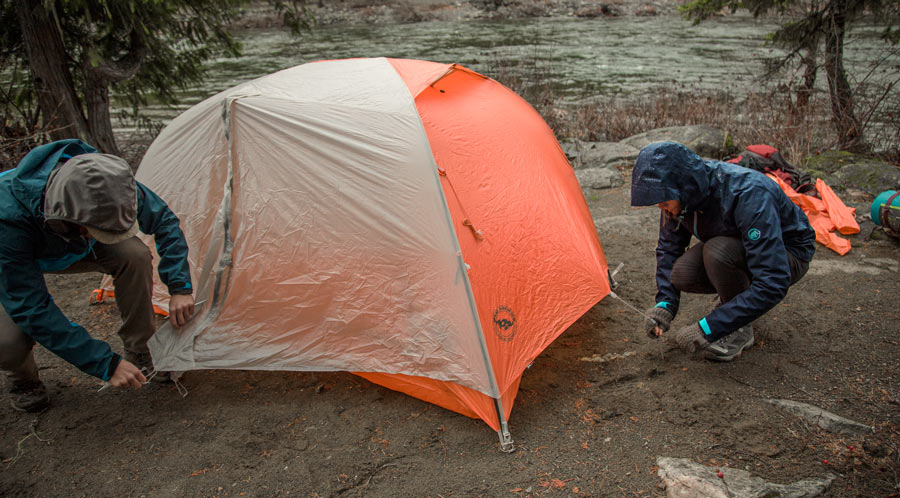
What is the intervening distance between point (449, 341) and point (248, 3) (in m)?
4.65

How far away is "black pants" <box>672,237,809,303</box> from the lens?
245 cm

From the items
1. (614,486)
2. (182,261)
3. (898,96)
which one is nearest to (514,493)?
(614,486)

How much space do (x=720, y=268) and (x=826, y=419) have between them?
723mm

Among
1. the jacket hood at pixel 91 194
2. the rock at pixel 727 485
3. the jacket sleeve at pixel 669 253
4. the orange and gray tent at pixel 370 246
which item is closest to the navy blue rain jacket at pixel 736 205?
the jacket sleeve at pixel 669 253

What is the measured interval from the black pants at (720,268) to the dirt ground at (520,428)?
1.29 ft

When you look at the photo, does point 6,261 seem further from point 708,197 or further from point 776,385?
point 776,385

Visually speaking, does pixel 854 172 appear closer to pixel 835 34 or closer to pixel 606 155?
pixel 835 34

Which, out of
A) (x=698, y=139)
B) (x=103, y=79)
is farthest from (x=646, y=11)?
(x=103, y=79)

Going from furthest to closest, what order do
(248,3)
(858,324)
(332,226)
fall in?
(248,3) < (858,324) < (332,226)

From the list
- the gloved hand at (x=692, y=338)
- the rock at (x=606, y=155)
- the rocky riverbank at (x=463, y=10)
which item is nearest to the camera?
the gloved hand at (x=692, y=338)

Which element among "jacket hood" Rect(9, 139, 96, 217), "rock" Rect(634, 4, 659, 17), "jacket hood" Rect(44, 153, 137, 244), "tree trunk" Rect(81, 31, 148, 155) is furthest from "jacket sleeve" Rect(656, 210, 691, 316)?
"rock" Rect(634, 4, 659, 17)

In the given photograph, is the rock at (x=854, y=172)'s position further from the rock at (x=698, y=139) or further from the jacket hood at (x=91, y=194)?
the jacket hood at (x=91, y=194)

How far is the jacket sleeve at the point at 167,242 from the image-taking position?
8.02ft

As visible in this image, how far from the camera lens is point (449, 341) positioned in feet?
7.80
